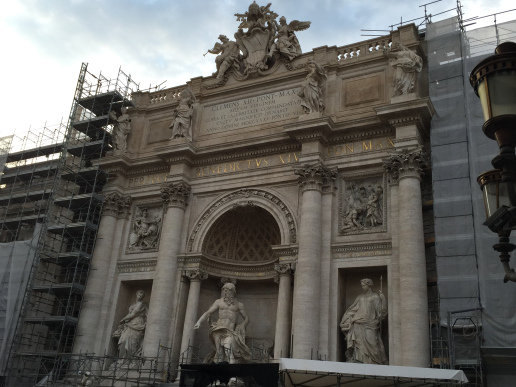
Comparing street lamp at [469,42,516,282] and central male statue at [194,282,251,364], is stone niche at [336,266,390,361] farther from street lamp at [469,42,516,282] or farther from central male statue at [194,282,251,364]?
street lamp at [469,42,516,282]

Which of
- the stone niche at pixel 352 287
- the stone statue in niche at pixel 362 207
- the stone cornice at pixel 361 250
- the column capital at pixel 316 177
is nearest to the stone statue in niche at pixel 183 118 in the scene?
the column capital at pixel 316 177

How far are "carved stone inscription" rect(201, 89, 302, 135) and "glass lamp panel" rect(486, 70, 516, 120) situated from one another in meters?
17.4

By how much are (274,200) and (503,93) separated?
16.6 m

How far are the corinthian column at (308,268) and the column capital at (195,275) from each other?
427 centimetres

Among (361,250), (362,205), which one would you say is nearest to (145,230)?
(362,205)

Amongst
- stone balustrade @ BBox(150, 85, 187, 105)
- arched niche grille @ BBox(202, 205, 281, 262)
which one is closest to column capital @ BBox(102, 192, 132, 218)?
arched niche grille @ BBox(202, 205, 281, 262)

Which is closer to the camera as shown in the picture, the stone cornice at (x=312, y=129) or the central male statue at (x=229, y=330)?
the central male statue at (x=229, y=330)

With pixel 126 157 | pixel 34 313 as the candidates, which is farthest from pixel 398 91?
pixel 34 313

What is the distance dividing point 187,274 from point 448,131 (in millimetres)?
10778

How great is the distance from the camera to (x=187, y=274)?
21578 millimetres

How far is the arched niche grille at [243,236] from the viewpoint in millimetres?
22281

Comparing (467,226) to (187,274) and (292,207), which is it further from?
(187,274)

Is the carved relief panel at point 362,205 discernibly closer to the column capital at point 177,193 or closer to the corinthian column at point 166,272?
the column capital at point 177,193

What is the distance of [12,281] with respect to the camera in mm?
23812
